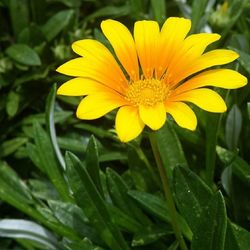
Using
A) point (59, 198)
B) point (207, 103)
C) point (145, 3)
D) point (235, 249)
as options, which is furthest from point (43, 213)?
point (145, 3)

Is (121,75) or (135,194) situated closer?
(121,75)

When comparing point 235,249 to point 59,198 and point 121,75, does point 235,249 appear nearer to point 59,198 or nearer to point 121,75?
point 121,75

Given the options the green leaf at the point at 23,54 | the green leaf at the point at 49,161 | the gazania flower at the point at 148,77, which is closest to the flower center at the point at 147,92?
the gazania flower at the point at 148,77

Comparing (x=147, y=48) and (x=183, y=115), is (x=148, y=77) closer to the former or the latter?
(x=147, y=48)

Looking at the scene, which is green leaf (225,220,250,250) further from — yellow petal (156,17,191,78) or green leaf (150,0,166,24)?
green leaf (150,0,166,24)

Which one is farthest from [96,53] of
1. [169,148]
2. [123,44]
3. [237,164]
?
[237,164]

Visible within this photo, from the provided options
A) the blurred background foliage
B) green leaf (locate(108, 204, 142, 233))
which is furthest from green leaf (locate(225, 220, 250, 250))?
green leaf (locate(108, 204, 142, 233))
